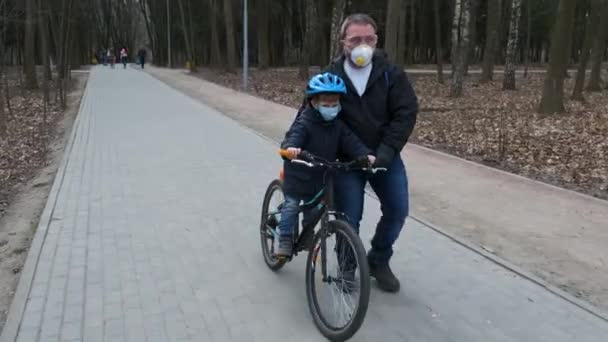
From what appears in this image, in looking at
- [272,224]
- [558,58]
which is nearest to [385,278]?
[272,224]

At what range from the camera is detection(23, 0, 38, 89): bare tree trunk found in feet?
71.1

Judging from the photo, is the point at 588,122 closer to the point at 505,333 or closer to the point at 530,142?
the point at 530,142

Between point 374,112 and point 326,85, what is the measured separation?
0.41 meters

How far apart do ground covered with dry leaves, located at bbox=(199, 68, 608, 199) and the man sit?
434 centimetres

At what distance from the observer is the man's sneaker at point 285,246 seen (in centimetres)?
455

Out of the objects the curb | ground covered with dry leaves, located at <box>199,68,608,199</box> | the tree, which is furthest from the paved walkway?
the tree

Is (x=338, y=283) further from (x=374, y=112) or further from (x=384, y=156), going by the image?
(x=374, y=112)

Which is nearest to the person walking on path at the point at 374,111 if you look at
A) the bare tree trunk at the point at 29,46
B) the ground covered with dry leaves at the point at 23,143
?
the ground covered with dry leaves at the point at 23,143

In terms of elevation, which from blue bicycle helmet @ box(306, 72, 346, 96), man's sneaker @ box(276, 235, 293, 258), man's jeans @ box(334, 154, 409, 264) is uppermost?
blue bicycle helmet @ box(306, 72, 346, 96)

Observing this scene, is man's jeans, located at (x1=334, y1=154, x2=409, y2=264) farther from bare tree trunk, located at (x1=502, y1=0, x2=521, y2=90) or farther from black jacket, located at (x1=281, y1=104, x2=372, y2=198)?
bare tree trunk, located at (x1=502, y1=0, x2=521, y2=90)

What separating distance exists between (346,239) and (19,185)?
6.34 m

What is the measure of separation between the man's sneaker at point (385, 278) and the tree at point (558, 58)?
11.2 meters

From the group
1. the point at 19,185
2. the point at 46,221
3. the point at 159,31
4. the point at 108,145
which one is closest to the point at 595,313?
the point at 46,221

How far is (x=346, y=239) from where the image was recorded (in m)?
3.68
